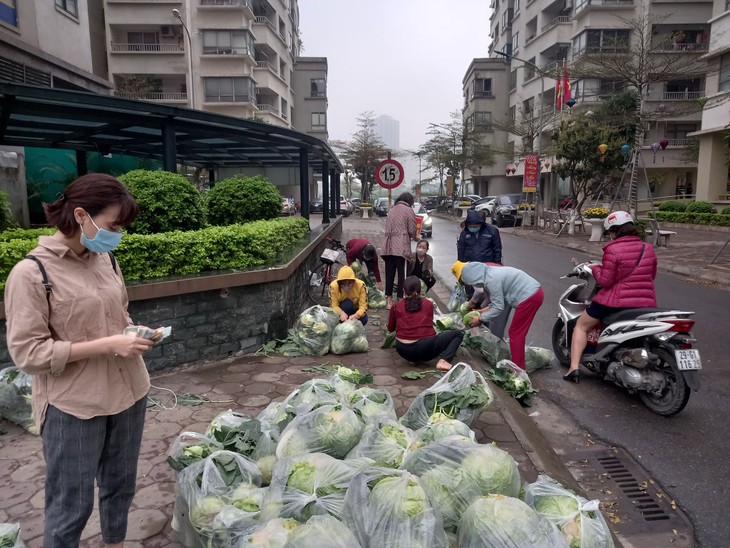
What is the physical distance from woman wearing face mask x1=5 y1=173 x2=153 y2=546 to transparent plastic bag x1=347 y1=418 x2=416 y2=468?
1179mm

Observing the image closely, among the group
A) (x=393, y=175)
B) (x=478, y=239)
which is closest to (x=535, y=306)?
(x=478, y=239)

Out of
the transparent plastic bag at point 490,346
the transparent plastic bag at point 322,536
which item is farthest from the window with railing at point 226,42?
the transparent plastic bag at point 322,536

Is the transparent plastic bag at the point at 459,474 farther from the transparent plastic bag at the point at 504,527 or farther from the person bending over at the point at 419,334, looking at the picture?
the person bending over at the point at 419,334

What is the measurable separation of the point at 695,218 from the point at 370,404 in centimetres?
2319

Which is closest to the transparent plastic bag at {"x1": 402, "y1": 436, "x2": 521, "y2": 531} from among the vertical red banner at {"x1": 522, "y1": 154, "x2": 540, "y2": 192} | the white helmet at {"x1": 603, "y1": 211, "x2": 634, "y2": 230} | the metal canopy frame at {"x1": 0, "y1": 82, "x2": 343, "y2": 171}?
the white helmet at {"x1": 603, "y1": 211, "x2": 634, "y2": 230}

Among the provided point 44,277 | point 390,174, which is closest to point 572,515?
point 44,277

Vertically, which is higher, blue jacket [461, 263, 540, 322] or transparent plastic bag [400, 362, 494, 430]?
blue jacket [461, 263, 540, 322]

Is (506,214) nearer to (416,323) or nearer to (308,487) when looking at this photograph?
(416,323)

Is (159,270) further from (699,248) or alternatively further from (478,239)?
(699,248)

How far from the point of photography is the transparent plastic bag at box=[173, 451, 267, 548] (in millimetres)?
2281

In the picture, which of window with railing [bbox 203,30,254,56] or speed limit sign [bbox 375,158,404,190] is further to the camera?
window with railing [bbox 203,30,254,56]

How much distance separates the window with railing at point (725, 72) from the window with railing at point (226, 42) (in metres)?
28.9

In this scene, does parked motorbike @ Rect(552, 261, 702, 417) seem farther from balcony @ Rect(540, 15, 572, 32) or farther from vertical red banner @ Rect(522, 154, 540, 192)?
balcony @ Rect(540, 15, 572, 32)

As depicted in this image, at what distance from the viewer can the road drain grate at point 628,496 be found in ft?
9.83
